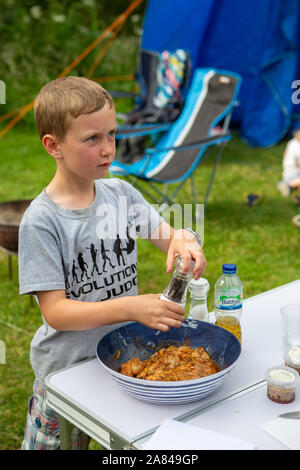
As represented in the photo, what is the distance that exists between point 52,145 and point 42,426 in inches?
29.5

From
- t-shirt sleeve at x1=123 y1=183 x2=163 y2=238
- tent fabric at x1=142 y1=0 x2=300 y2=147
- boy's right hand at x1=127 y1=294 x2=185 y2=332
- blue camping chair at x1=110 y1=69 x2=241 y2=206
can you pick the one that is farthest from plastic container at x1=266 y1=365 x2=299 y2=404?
tent fabric at x1=142 y1=0 x2=300 y2=147

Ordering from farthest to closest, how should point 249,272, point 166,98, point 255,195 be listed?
point 166,98 < point 255,195 < point 249,272

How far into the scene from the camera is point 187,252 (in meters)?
1.45

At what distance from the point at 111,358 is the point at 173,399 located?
0.81 feet

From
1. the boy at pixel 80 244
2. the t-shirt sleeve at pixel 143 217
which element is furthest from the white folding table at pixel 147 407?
the t-shirt sleeve at pixel 143 217

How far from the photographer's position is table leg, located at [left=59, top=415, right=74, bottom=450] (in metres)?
1.42

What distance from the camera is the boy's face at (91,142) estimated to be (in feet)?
4.43

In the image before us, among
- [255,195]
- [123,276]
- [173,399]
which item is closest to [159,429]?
[173,399]

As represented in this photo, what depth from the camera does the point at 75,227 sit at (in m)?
1.46

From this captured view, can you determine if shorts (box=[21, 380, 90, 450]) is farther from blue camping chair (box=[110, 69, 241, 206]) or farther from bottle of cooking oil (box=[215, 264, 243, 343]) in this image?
blue camping chair (box=[110, 69, 241, 206])

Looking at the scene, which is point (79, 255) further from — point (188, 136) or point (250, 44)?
point (250, 44)

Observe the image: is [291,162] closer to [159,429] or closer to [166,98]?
[166,98]

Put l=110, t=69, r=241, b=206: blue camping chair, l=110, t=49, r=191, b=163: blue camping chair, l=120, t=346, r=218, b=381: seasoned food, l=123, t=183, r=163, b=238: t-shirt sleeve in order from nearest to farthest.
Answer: l=120, t=346, r=218, b=381: seasoned food
l=123, t=183, r=163, b=238: t-shirt sleeve
l=110, t=69, r=241, b=206: blue camping chair
l=110, t=49, r=191, b=163: blue camping chair

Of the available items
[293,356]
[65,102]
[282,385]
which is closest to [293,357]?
[293,356]
